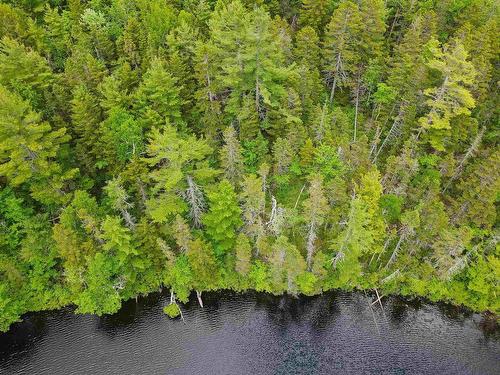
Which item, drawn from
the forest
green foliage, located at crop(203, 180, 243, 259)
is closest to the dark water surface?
the forest

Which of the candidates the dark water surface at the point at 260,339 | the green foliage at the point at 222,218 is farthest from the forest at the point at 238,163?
the dark water surface at the point at 260,339

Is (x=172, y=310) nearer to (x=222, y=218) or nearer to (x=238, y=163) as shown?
(x=222, y=218)

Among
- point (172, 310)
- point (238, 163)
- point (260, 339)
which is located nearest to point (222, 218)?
point (238, 163)

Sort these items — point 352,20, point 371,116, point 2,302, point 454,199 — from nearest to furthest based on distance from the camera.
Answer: point 2,302 → point 454,199 → point 352,20 → point 371,116

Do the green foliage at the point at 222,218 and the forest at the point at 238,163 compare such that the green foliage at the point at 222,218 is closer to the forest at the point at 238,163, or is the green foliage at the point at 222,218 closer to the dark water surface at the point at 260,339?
the forest at the point at 238,163

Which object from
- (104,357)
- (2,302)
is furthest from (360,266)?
(2,302)

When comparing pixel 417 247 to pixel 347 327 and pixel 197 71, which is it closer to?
pixel 347 327
